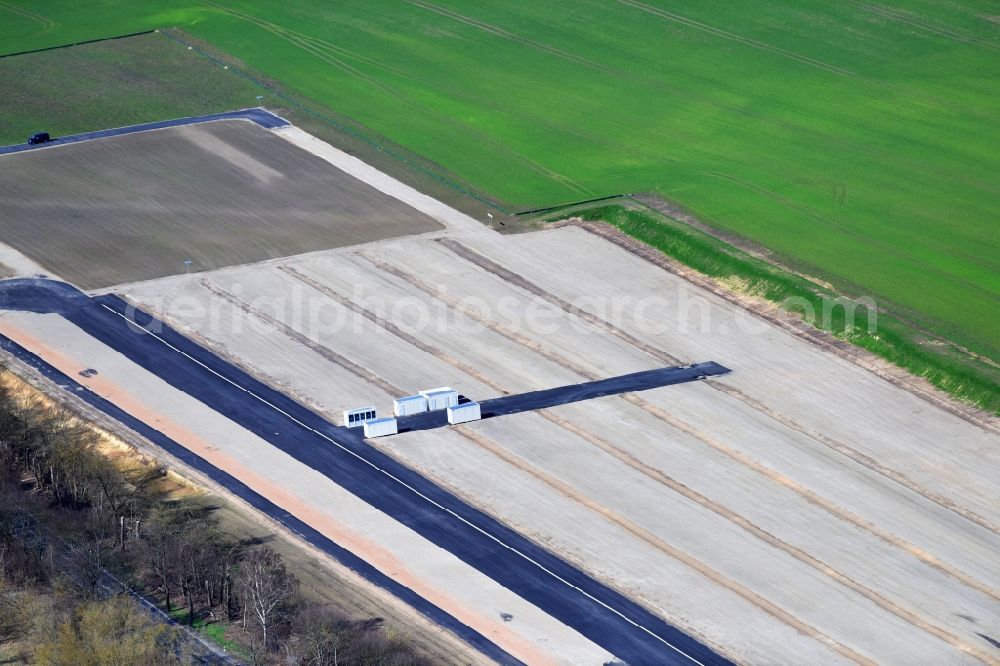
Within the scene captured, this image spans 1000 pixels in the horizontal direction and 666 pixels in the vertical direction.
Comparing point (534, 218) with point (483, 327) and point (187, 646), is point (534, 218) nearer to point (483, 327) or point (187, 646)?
point (483, 327)

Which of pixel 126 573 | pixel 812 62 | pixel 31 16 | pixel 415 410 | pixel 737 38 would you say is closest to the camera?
pixel 126 573

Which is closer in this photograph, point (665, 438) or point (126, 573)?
point (126, 573)

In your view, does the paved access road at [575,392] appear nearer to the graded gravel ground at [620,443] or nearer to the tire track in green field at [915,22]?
the graded gravel ground at [620,443]

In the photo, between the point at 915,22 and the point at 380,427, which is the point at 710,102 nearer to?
the point at 915,22

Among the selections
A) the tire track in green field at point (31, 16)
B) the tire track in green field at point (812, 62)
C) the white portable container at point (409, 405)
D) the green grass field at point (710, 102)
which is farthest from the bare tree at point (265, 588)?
the tire track in green field at point (31, 16)

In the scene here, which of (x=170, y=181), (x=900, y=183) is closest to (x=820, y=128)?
(x=900, y=183)

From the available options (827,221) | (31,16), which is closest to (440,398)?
(827,221)
